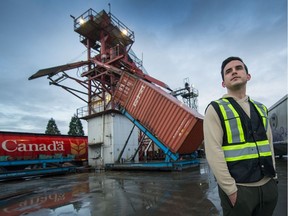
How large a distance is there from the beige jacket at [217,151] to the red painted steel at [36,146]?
1385 centimetres

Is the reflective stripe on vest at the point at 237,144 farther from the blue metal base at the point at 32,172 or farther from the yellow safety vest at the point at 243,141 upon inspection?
the blue metal base at the point at 32,172

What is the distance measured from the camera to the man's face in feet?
6.18

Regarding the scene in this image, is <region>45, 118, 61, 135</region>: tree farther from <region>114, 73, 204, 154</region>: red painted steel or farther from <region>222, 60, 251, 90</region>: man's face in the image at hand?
<region>222, 60, 251, 90</region>: man's face

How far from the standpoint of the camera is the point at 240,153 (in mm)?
1684

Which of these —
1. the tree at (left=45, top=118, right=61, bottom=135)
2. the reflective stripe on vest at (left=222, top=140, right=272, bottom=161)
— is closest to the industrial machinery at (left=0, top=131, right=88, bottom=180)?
the reflective stripe on vest at (left=222, top=140, right=272, bottom=161)

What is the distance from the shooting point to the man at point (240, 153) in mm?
1605

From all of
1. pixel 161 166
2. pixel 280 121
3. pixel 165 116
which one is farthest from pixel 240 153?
pixel 161 166

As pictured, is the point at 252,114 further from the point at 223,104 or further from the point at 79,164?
the point at 79,164

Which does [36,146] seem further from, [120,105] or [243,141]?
[243,141]

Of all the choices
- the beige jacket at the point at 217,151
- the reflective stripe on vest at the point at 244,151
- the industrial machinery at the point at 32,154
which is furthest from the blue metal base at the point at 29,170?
the reflective stripe on vest at the point at 244,151

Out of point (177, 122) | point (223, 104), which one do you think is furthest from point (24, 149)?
point (223, 104)

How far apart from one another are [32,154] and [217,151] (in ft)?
47.5

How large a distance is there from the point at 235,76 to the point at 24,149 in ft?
47.2

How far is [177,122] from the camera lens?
1124 cm
